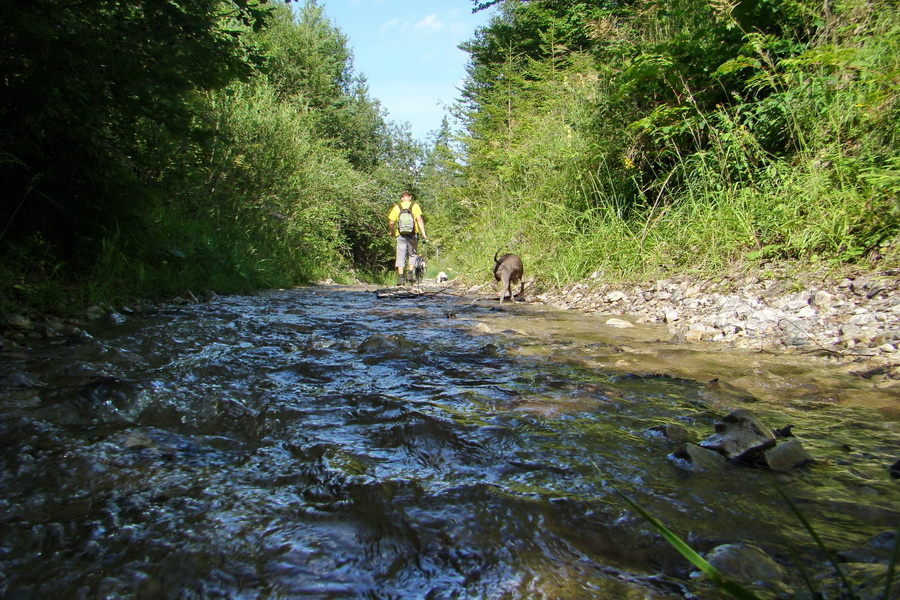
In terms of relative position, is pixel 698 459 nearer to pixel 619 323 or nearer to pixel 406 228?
pixel 619 323

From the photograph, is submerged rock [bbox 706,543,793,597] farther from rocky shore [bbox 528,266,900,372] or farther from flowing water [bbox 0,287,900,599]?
rocky shore [bbox 528,266,900,372]

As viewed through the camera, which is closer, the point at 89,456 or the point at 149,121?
the point at 89,456

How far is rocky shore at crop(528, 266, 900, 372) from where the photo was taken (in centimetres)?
343

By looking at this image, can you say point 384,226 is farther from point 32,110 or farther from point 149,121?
point 32,110

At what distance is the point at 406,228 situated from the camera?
39.5 feet

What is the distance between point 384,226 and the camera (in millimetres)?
20000

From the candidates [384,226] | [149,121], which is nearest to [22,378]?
[149,121]

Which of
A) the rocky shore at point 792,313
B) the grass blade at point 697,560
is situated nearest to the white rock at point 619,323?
the rocky shore at point 792,313

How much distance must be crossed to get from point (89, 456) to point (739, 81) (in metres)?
7.39

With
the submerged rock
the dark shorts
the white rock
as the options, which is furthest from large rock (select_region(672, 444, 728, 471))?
the dark shorts

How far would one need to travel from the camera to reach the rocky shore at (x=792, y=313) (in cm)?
343

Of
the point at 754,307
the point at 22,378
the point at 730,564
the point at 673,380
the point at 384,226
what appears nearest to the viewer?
the point at 730,564

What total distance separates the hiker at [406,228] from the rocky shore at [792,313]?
7.13 m

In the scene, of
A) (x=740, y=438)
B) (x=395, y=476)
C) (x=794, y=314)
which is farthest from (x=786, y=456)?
(x=794, y=314)
